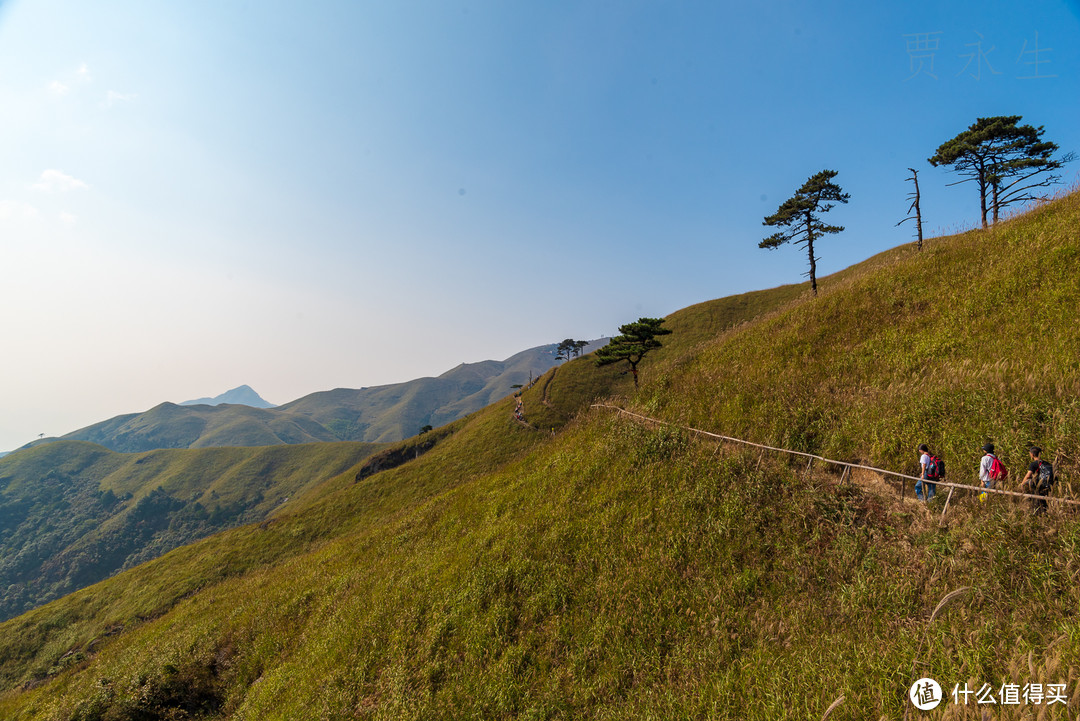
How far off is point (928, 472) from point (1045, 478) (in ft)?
7.07

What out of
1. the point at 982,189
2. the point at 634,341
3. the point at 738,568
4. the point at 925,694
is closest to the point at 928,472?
the point at 738,568

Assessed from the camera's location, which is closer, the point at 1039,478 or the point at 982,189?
the point at 1039,478

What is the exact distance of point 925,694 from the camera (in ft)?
19.1

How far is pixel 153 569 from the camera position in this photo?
51.7m

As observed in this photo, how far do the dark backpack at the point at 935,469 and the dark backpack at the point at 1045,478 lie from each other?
184 centimetres

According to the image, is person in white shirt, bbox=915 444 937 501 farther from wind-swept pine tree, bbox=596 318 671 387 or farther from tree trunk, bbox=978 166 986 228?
tree trunk, bbox=978 166 986 228

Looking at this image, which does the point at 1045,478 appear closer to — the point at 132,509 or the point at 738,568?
the point at 738,568

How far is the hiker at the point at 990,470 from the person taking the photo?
31.7 feet

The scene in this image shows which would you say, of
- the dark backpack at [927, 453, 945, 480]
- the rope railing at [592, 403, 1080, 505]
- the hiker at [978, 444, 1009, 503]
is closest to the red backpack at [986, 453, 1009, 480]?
the hiker at [978, 444, 1009, 503]

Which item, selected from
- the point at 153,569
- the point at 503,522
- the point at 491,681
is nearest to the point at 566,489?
the point at 503,522

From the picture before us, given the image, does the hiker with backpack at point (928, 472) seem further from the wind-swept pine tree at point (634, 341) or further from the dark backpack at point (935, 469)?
the wind-swept pine tree at point (634, 341)

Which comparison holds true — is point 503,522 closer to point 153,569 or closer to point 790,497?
point 790,497

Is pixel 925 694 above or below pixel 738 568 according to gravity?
above

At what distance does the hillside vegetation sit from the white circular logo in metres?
0.16
